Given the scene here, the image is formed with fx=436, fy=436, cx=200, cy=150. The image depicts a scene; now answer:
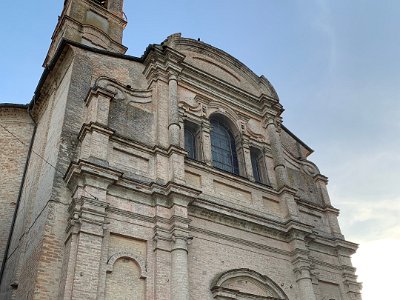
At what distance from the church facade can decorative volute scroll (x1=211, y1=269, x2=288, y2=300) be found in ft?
0.11

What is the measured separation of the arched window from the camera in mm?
13688

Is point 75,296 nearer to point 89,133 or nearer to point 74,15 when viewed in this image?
point 89,133

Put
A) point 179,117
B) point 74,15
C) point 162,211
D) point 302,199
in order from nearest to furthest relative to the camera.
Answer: point 162,211, point 179,117, point 302,199, point 74,15

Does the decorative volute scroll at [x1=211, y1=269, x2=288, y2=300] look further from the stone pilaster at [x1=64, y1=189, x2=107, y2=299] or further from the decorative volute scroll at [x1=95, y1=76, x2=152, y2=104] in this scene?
the decorative volute scroll at [x1=95, y1=76, x2=152, y2=104]

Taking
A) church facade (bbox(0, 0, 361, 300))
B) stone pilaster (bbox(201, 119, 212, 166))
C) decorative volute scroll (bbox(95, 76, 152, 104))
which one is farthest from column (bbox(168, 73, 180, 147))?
stone pilaster (bbox(201, 119, 212, 166))

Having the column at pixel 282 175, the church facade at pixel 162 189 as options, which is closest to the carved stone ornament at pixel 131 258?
the church facade at pixel 162 189

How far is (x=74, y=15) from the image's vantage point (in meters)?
Result: 21.6

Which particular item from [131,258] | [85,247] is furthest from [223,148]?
[85,247]

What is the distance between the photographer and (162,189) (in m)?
10.7

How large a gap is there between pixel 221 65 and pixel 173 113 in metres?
4.57

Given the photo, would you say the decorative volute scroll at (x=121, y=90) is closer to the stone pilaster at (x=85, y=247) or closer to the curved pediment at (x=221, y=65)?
the curved pediment at (x=221, y=65)

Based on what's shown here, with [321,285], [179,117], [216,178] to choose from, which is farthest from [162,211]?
[321,285]

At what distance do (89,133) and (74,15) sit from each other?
13064 mm

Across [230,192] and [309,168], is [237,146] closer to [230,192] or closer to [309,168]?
[230,192]
